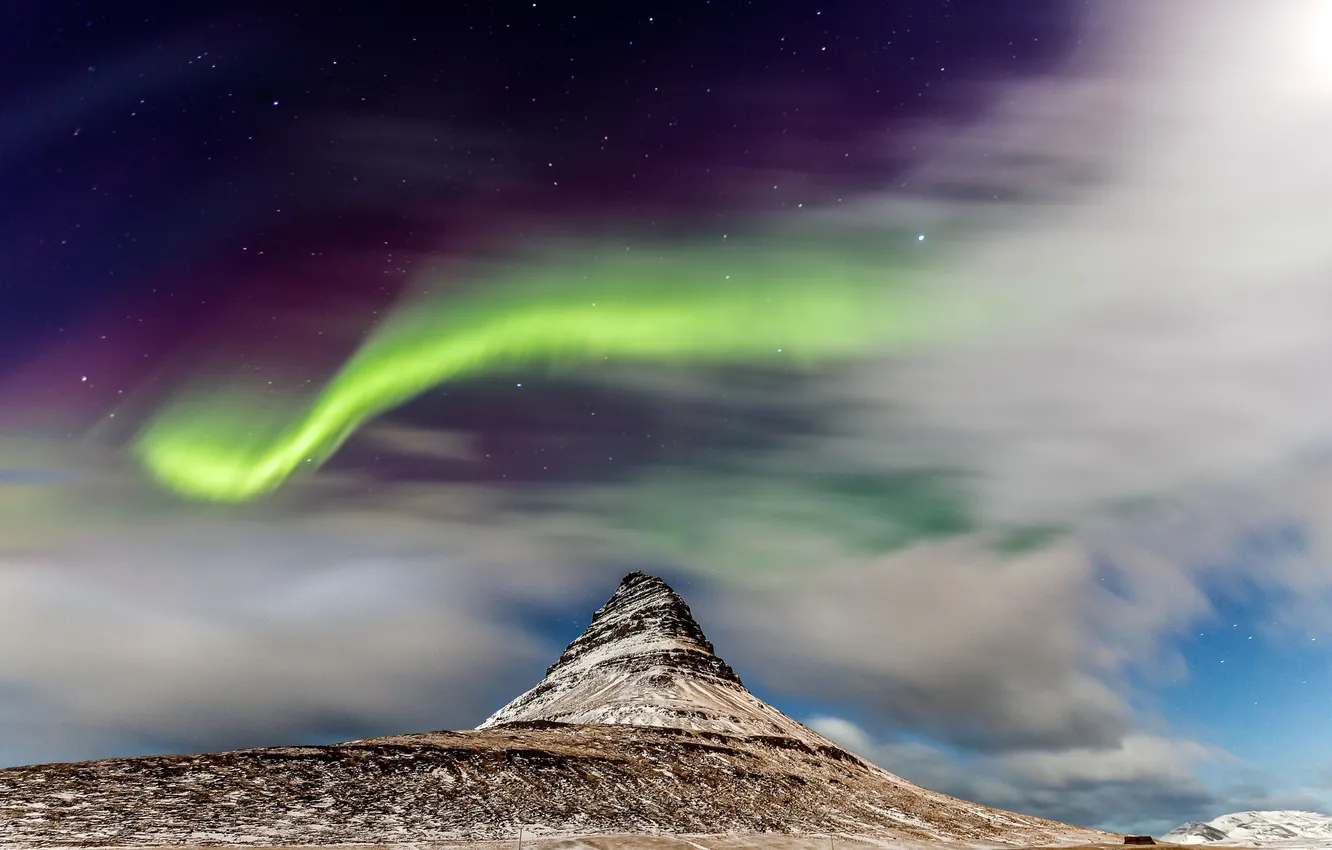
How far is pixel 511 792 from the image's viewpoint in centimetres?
6475

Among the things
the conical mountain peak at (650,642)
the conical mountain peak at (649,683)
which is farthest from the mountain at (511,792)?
the conical mountain peak at (650,642)

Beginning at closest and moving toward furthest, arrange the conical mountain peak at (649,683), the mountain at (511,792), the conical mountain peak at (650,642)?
the mountain at (511,792) → the conical mountain peak at (649,683) → the conical mountain peak at (650,642)

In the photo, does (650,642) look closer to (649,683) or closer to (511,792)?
(649,683)

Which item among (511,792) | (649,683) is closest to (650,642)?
(649,683)

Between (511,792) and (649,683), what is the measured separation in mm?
74870

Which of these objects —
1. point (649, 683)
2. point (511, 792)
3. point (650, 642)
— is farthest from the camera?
point (650, 642)

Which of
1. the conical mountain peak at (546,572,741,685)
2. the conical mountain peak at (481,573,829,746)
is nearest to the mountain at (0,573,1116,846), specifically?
the conical mountain peak at (481,573,829,746)

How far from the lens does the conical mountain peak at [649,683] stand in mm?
121750

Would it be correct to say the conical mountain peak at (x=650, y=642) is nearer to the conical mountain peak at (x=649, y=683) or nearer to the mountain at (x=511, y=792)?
the conical mountain peak at (x=649, y=683)

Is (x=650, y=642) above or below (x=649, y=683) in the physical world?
above

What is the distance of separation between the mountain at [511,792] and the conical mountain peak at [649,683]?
1136mm

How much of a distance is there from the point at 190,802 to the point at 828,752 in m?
92.3

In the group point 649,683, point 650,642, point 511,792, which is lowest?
point 511,792

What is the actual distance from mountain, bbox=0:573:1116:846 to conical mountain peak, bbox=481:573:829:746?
114cm
